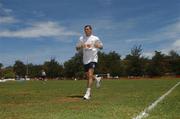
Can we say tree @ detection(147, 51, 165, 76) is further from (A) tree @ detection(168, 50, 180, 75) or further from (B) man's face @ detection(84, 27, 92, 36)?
(B) man's face @ detection(84, 27, 92, 36)

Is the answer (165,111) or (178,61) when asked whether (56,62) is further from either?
(165,111)

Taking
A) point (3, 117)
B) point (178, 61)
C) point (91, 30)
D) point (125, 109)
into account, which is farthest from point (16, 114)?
point (178, 61)

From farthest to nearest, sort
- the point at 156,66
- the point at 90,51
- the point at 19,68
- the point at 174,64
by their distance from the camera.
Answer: the point at 19,68 → the point at 174,64 → the point at 156,66 → the point at 90,51

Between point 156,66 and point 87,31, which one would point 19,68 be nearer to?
point 156,66

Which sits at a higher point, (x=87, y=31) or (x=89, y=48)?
(x=87, y=31)

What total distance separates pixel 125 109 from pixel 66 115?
149 centimetres

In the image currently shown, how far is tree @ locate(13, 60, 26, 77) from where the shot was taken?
493ft

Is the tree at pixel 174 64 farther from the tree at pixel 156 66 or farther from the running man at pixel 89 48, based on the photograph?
the running man at pixel 89 48

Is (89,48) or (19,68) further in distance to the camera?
(19,68)

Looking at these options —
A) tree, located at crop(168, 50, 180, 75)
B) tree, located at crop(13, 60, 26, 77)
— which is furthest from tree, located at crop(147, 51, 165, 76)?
tree, located at crop(13, 60, 26, 77)

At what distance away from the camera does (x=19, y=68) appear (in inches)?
6009

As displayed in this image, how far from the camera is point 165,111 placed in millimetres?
8703

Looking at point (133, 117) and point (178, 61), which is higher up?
point (178, 61)

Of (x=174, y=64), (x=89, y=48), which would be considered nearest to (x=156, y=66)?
(x=174, y=64)
